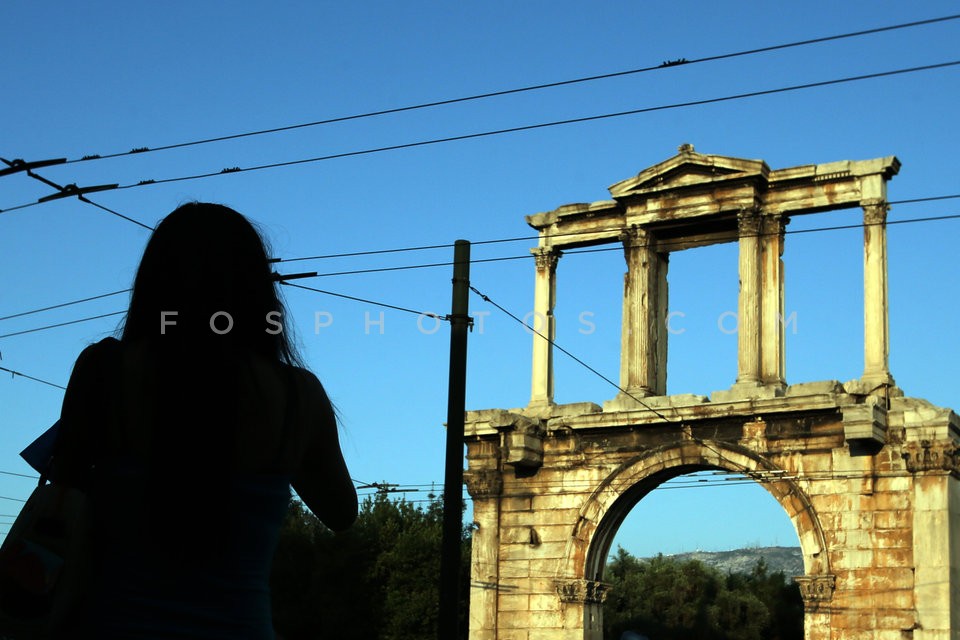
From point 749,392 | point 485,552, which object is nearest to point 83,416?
point 749,392

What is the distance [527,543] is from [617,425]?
3032mm

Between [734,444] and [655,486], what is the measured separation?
7.20ft

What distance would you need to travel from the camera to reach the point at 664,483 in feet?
86.2

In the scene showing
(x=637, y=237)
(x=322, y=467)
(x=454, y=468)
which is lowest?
(x=322, y=467)

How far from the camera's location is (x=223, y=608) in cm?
243

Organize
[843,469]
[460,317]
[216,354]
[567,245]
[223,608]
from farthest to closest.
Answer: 1. [567,245]
2. [843,469]
3. [460,317]
4. [216,354]
5. [223,608]

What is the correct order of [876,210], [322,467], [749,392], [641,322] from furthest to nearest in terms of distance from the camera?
1. [641,322]
2. [749,392]
3. [876,210]
4. [322,467]

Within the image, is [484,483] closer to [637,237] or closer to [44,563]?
[637,237]

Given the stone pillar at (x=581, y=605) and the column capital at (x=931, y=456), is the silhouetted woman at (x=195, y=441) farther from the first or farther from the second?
the stone pillar at (x=581, y=605)

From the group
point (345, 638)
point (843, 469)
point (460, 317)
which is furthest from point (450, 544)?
point (345, 638)

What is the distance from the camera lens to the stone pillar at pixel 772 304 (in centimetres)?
2452

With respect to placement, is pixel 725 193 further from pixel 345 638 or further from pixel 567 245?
pixel 345 638

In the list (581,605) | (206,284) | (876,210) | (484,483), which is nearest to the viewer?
(206,284)

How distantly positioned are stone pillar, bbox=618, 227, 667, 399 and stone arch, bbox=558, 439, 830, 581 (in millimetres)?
1356
